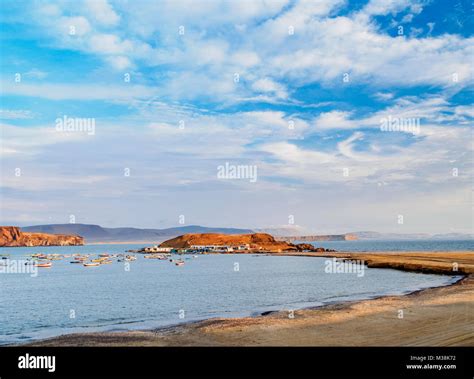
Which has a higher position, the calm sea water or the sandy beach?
the sandy beach

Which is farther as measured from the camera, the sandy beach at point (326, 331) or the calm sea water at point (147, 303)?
the calm sea water at point (147, 303)

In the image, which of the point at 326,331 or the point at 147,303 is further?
the point at 147,303

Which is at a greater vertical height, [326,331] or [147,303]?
[326,331]

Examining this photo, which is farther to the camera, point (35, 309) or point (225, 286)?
point (225, 286)

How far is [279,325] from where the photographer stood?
2580 cm

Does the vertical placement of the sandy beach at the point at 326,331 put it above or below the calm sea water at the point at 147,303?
above

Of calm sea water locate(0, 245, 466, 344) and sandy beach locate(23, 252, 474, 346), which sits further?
calm sea water locate(0, 245, 466, 344)
